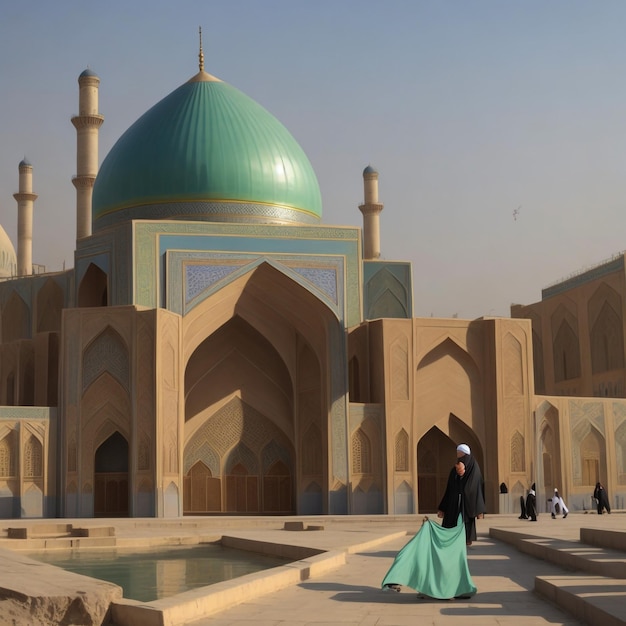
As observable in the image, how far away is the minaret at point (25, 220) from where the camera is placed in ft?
116

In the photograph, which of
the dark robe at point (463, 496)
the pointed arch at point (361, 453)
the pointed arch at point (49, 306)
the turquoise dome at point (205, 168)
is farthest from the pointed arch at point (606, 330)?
the dark robe at point (463, 496)

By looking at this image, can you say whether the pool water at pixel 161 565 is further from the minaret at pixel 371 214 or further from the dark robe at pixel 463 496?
Result: the minaret at pixel 371 214

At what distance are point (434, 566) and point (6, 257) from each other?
33910 mm

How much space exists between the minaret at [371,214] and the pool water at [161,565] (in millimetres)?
18301

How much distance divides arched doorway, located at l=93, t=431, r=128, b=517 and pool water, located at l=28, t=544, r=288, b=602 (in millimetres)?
9035

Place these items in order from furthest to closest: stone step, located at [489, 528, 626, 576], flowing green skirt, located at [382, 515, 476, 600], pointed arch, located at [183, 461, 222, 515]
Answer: pointed arch, located at [183, 461, 222, 515] → stone step, located at [489, 528, 626, 576] → flowing green skirt, located at [382, 515, 476, 600]

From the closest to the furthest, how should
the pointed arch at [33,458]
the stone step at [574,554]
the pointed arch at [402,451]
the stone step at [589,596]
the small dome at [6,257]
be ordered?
the stone step at [589,596], the stone step at [574,554], the pointed arch at [33,458], the pointed arch at [402,451], the small dome at [6,257]

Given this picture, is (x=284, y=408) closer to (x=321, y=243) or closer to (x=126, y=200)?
(x=321, y=243)

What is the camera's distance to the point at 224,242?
23203 mm

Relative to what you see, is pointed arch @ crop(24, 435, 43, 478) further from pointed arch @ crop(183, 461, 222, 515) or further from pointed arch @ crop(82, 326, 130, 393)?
pointed arch @ crop(183, 461, 222, 515)

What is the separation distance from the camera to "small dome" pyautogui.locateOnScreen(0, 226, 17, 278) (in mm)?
38500

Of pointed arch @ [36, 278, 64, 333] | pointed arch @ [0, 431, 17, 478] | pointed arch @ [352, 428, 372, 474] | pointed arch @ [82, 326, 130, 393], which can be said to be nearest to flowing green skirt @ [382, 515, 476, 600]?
pointed arch @ [82, 326, 130, 393]

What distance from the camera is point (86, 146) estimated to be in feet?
92.9

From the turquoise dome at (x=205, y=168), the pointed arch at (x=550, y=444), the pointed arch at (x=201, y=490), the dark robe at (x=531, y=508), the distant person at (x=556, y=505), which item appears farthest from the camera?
the turquoise dome at (x=205, y=168)
